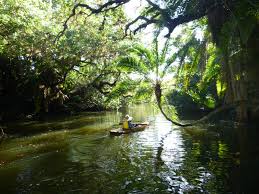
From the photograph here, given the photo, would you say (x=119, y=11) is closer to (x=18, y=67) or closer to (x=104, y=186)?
(x=104, y=186)

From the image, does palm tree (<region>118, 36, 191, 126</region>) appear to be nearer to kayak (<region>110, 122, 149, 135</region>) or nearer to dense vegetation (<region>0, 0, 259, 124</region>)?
dense vegetation (<region>0, 0, 259, 124</region>)

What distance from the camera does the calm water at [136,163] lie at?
10562mm

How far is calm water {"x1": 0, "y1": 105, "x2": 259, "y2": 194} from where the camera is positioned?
10.6m

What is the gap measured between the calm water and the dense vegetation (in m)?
1.86

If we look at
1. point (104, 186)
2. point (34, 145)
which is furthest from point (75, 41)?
point (104, 186)

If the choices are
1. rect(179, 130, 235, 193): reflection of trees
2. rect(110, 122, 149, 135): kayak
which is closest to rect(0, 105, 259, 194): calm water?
rect(179, 130, 235, 193): reflection of trees

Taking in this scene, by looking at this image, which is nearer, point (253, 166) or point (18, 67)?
point (253, 166)

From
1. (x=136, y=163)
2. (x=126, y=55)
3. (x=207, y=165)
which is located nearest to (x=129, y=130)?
(x=126, y=55)

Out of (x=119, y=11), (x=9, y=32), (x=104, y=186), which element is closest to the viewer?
(x=104, y=186)

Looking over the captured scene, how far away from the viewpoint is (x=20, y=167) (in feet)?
45.8

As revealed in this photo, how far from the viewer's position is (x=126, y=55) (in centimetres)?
2416

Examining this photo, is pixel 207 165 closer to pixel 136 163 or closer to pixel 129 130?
pixel 136 163

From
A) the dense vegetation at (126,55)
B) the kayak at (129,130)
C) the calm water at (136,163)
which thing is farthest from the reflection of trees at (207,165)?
the kayak at (129,130)

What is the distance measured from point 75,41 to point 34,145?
316 inches
